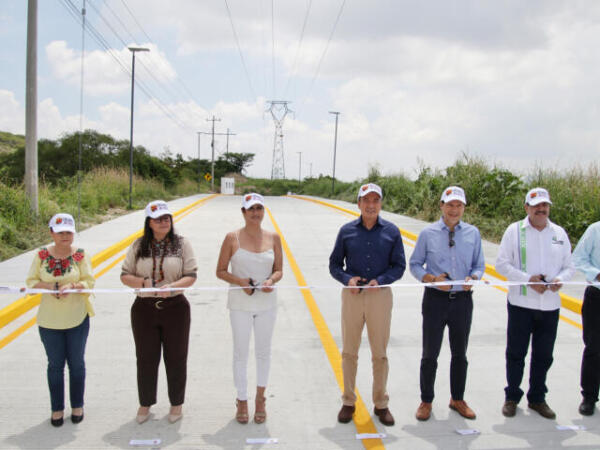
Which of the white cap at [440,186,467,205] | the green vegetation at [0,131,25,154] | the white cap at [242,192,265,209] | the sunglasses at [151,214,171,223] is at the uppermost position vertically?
the green vegetation at [0,131,25,154]

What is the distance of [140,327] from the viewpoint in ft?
14.9

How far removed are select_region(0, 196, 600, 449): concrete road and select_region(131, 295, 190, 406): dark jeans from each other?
0.85 ft

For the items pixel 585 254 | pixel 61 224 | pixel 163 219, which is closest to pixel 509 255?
pixel 585 254

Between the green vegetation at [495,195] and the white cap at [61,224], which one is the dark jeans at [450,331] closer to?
the white cap at [61,224]

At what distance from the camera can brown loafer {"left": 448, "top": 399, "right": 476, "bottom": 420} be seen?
4.64 metres

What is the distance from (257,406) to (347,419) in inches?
28.5

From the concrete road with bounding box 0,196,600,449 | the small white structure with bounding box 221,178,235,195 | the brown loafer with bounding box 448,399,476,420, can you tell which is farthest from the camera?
the small white structure with bounding box 221,178,235,195

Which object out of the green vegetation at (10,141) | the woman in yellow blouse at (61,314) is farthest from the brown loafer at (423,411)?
the green vegetation at (10,141)

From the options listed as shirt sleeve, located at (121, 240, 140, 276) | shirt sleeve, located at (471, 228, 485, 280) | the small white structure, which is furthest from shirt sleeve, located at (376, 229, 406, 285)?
the small white structure

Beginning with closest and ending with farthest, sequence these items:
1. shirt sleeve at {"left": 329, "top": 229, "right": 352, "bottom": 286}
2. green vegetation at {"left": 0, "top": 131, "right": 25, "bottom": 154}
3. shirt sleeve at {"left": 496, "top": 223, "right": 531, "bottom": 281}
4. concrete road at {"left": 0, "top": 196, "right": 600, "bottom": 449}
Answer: concrete road at {"left": 0, "top": 196, "right": 600, "bottom": 449}, shirt sleeve at {"left": 329, "top": 229, "right": 352, "bottom": 286}, shirt sleeve at {"left": 496, "top": 223, "right": 531, "bottom": 281}, green vegetation at {"left": 0, "top": 131, "right": 25, "bottom": 154}

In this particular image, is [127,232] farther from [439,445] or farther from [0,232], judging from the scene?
[439,445]

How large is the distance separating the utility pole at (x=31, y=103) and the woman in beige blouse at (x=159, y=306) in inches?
444

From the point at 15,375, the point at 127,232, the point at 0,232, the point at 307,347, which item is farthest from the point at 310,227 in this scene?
the point at 15,375

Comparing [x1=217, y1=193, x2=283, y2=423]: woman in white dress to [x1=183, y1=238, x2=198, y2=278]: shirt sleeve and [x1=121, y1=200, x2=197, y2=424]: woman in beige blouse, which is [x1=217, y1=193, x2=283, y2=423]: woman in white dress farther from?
[x1=121, y1=200, x2=197, y2=424]: woman in beige blouse
